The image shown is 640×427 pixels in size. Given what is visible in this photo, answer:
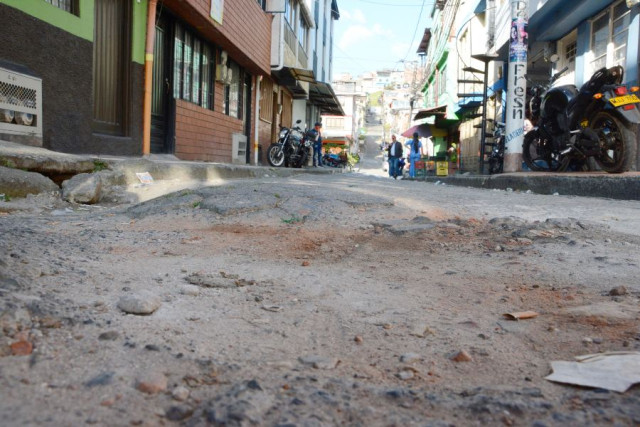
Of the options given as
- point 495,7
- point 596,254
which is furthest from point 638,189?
point 495,7

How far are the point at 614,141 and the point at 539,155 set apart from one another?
6.59ft

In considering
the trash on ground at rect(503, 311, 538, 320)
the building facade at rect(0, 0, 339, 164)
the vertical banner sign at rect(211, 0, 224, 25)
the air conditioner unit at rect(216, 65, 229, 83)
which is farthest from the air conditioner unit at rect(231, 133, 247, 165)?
the trash on ground at rect(503, 311, 538, 320)

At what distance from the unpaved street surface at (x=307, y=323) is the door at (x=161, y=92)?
522 centimetres

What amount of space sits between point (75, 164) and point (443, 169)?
14518 mm

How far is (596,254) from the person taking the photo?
2.65m

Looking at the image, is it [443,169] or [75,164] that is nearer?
[75,164]

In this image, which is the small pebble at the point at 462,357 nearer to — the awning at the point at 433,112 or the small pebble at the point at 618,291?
the small pebble at the point at 618,291

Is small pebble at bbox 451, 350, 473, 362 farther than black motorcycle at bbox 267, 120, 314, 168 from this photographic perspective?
No

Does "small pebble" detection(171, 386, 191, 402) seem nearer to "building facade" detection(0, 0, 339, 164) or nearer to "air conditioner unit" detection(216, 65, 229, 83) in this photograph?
"building facade" detection(0, 0, 339, 164)

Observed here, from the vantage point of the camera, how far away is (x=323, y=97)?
2391cm

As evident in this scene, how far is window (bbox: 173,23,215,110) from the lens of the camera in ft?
28.5

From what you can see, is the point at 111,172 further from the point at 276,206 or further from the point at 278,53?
the point at 278,53

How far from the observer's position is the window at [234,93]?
1162cm

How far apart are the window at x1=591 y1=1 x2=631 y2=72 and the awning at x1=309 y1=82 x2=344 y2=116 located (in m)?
10.1
